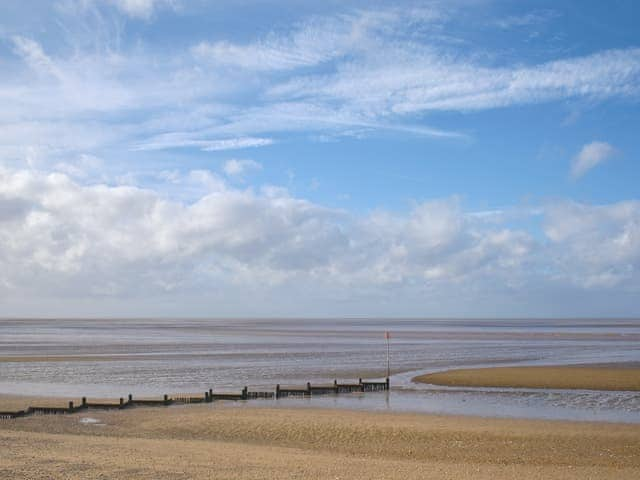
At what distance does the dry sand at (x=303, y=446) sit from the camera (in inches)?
696

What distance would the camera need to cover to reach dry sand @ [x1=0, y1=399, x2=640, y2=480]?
17688mm

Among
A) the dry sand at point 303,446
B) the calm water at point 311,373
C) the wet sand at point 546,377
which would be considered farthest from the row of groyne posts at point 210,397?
the wet sand at point 546,377

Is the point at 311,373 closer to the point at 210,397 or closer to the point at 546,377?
the point at 210,397

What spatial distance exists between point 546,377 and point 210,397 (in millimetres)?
23191

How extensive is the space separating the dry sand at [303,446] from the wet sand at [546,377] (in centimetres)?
1250

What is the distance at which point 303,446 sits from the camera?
2294 cm

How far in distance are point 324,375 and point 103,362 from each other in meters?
21.4

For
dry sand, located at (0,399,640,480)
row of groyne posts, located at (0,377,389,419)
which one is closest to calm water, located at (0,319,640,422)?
row of groyne posts, located at (0,377,389,419)

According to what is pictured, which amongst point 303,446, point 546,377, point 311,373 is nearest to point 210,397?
point 303,446

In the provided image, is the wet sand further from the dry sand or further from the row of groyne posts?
the dry sand

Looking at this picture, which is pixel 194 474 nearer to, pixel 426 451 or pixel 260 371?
pixel 426 451

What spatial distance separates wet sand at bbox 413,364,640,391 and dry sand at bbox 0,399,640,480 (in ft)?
41.0

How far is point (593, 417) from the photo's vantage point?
93.9 ft

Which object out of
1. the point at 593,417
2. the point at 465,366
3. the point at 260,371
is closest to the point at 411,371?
the point at 465,366
